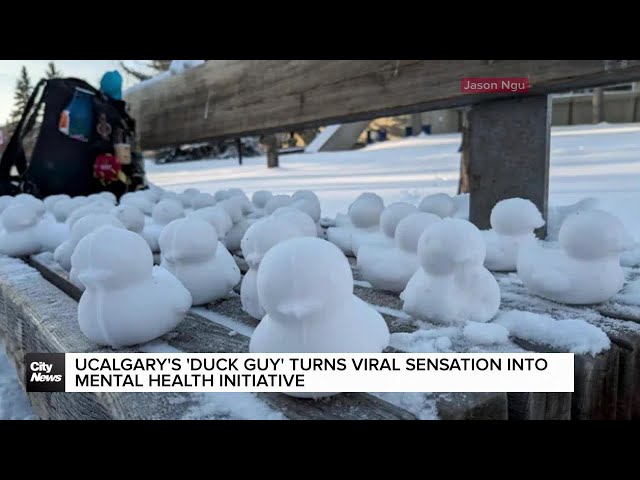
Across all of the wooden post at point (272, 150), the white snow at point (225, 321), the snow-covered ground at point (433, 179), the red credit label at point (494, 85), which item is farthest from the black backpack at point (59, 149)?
the wooden post at point (272, 150)

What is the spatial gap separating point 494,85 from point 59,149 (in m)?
2.90

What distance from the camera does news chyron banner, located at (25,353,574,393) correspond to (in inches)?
33.3

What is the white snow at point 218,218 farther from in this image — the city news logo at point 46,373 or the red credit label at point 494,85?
the red credit label at point 494,85

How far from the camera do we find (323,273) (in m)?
0.84

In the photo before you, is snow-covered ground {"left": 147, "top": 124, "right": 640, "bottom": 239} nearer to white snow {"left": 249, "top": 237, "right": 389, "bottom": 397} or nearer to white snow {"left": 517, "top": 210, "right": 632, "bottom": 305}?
white snow {"left": 517, "top": 210, "right": 632, "bottom": 305}

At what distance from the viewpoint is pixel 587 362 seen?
0.93m

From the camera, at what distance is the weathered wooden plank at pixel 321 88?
5.33ft

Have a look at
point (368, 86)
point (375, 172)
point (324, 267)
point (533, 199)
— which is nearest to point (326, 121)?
point (368, 86)

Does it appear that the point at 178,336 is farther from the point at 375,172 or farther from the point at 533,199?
the point at 375,172

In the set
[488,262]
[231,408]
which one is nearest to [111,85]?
[488,262]

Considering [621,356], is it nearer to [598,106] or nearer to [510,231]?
[510,231]

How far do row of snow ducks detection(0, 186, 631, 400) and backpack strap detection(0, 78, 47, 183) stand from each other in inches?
87.3

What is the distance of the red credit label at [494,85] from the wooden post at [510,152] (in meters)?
0.19

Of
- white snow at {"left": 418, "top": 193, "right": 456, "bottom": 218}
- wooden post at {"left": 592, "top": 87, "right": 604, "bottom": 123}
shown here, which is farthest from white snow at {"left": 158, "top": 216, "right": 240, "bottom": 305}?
wooden post at {"left": 592, "top": 87, "right": 604, "bottom": 123}
